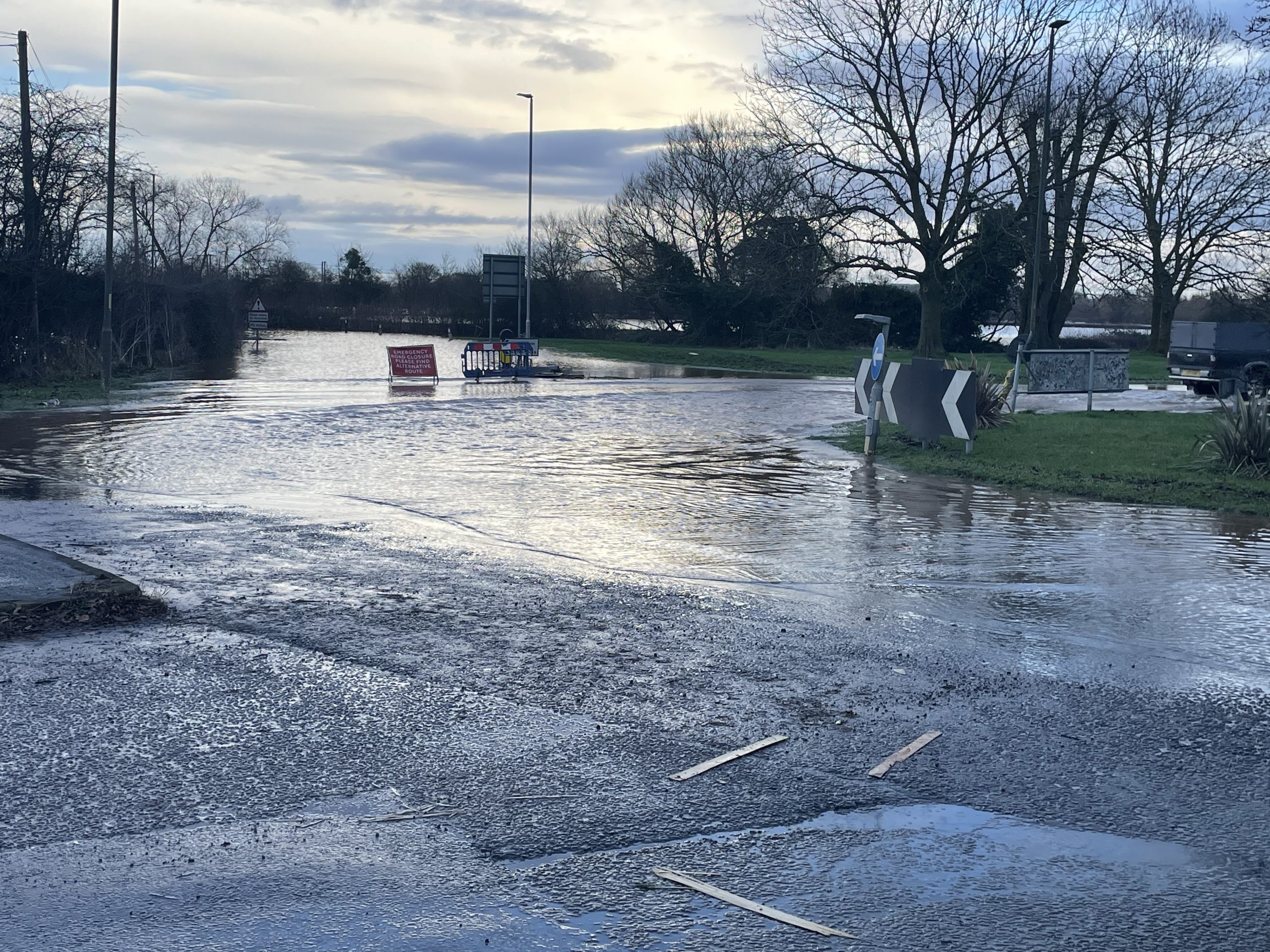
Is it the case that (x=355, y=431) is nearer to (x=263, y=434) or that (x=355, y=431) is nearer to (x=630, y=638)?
(x=263, y=434)

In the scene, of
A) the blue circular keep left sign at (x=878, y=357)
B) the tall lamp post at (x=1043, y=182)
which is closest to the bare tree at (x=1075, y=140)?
the tall lamp post at (x=1043, y=182)

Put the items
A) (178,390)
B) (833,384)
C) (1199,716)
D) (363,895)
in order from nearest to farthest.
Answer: (363,895)
(1199,716)
(178,390)
(833,384)

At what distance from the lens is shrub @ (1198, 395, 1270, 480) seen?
1417 centimetres

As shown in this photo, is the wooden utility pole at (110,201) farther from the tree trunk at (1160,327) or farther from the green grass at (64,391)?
the tree trunk at (1160,327)

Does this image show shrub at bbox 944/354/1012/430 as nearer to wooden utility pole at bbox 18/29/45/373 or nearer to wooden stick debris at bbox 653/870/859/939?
wooden stick debris at bbox 653/870/859/939

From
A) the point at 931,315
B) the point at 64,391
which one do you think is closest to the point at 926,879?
the point at 64,391

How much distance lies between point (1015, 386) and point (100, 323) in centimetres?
2384

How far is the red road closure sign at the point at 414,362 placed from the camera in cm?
3416

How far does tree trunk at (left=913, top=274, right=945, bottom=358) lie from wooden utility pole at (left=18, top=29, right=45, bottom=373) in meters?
28.2

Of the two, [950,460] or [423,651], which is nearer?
[423,651]

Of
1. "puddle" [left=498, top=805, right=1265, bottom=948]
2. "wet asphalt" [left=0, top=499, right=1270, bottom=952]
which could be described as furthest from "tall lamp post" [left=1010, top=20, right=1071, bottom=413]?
"puddle" [left=498, top=805, right=1265, bottom=948]

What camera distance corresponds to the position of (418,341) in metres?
69.9

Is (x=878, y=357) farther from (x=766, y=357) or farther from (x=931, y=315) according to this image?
(x=766, y=357)

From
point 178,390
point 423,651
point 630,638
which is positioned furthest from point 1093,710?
point 178,390
